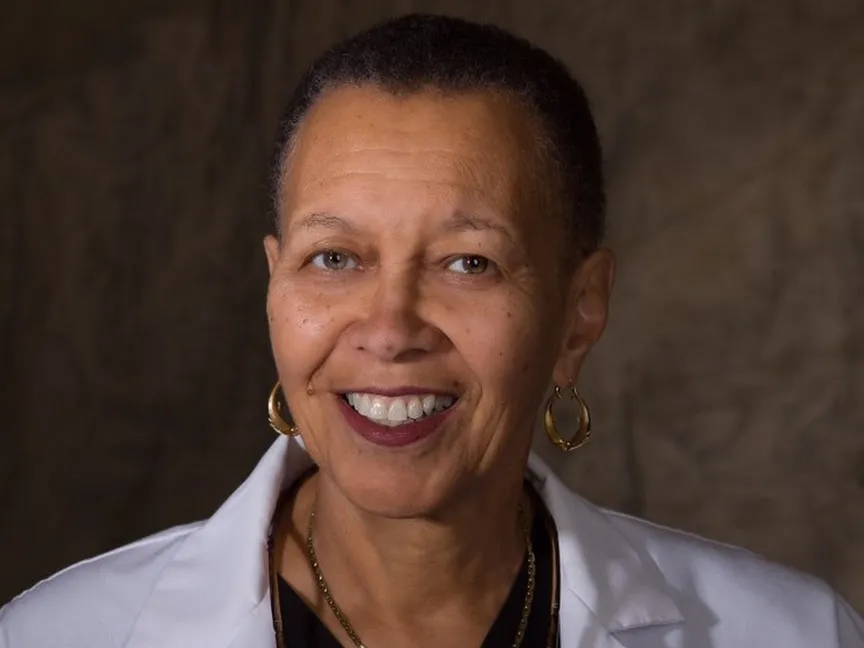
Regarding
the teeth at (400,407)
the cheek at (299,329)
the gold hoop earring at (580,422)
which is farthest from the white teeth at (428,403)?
the gold hoop earring at (580,422)

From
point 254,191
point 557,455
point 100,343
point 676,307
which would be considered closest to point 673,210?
point 676,307

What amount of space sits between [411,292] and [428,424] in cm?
13

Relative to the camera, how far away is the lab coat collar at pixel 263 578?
1694 mm

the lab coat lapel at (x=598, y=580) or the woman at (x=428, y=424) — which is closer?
the woman at (x=428, y=424)

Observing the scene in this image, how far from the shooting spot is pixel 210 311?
8.34 ft

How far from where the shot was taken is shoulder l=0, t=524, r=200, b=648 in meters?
1.74

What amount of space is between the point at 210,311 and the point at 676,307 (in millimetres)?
733

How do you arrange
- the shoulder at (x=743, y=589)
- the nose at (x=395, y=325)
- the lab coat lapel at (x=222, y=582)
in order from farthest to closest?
the shoulder at (x=743, y=589) < the lab coat lapel at (x=222, y=582) < the nose at (x=395, y=325)

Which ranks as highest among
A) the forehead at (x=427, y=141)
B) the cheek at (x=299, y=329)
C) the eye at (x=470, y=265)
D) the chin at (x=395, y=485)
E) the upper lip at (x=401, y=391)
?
the forehead at (x=427, y=141)

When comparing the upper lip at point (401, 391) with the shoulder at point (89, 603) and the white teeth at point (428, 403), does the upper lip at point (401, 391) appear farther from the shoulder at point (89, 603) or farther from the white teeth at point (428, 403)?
the shoulder at point (89, 603)

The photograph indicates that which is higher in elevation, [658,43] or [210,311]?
[658,43]

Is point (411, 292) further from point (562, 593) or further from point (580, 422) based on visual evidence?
point (562, 593)

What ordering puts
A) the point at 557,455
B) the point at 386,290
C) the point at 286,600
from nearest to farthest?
the point at 386,290 → the point at 286,600 → the point at 557,455

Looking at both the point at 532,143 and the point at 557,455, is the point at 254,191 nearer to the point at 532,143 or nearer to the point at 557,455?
the point at 557,455
